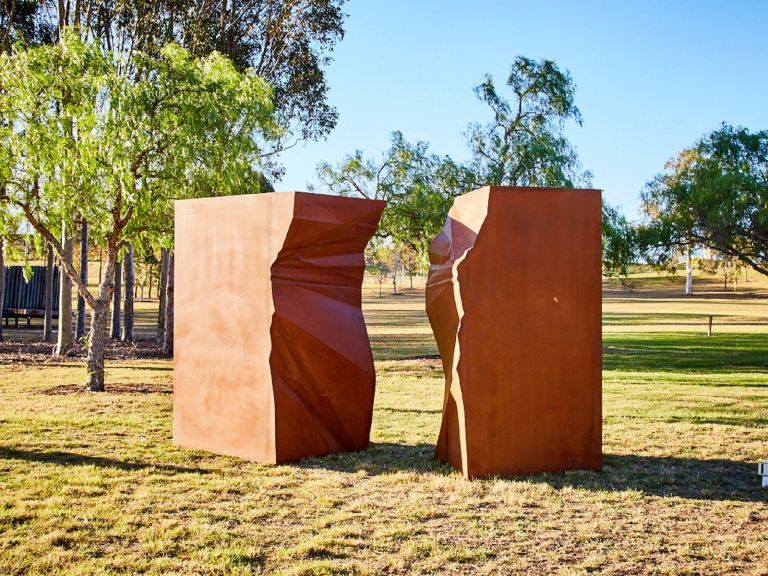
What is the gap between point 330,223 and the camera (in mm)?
7672

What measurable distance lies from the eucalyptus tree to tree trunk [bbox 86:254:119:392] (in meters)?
0.02

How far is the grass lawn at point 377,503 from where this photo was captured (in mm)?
4801

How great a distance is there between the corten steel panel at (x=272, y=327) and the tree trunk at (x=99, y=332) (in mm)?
3901

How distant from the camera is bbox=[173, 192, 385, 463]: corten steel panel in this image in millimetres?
7449

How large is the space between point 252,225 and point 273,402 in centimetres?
166

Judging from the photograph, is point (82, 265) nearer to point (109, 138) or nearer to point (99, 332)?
point (99, 332)

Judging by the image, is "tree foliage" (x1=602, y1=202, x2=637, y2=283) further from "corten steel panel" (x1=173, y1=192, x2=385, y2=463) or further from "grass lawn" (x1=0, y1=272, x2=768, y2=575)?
"corten steel panel" (x1=173, y1=192, x2=385, y2=463)

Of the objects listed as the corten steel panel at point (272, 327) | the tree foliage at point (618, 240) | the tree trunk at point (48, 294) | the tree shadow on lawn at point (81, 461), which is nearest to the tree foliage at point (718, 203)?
the tree foliage at point (618, 240)

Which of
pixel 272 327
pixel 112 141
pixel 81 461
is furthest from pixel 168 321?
pixel 272 327

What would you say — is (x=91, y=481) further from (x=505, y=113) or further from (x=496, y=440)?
(x=505, y=113)

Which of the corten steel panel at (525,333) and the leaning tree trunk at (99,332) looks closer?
the corten steel panel at (525,333)

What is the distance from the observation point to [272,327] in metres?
7.38

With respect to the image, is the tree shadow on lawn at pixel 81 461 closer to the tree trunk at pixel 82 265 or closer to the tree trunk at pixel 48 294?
the tree trunk at pixel 82 265

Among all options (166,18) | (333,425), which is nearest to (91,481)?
(333,425)
